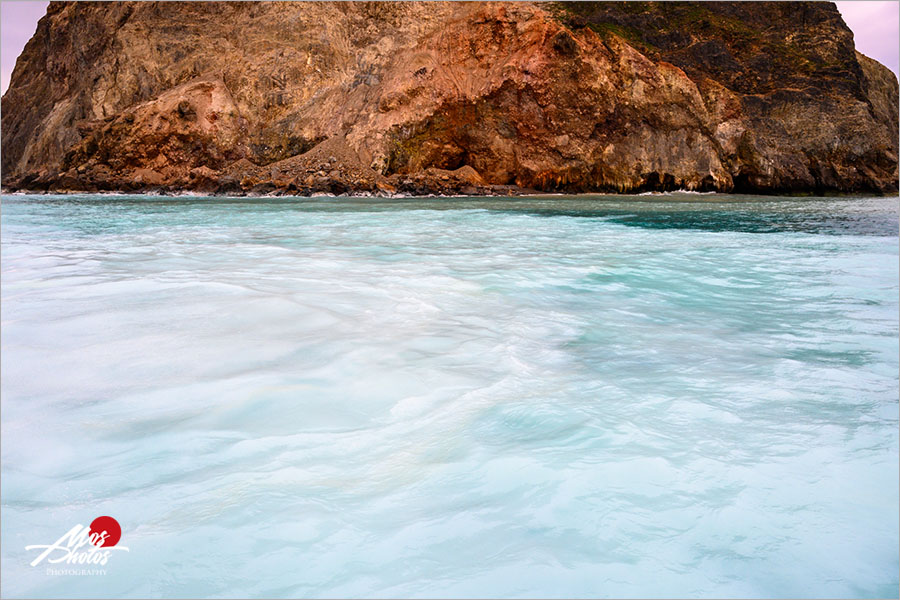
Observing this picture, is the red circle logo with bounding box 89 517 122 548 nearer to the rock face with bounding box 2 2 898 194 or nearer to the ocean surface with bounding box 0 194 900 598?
the ocean surface with bounding box 0 194 900 598

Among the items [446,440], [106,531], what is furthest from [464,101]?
[106,531]

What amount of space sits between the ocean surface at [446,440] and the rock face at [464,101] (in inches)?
971

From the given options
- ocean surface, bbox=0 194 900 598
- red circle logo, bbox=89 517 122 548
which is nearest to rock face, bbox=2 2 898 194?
ocean surface, bbox=0 194 900 598

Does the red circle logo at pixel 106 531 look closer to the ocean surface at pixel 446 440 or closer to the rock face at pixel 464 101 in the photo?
the ocean surface at pixel 446 440

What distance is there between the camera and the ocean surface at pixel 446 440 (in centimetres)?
134

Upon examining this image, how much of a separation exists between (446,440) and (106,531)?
3.38 feet

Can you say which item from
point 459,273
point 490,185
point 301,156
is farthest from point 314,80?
point 459,273

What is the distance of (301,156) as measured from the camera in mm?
30672

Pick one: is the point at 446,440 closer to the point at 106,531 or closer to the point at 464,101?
Answer: the point at 106,531

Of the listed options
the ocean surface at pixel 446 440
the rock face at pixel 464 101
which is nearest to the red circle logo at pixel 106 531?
the ocean surface at pixel 446 440

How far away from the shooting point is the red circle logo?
4.65ft

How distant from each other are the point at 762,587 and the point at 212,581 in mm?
1275

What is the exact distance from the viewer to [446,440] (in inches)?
77.4

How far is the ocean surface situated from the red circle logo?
3cm
